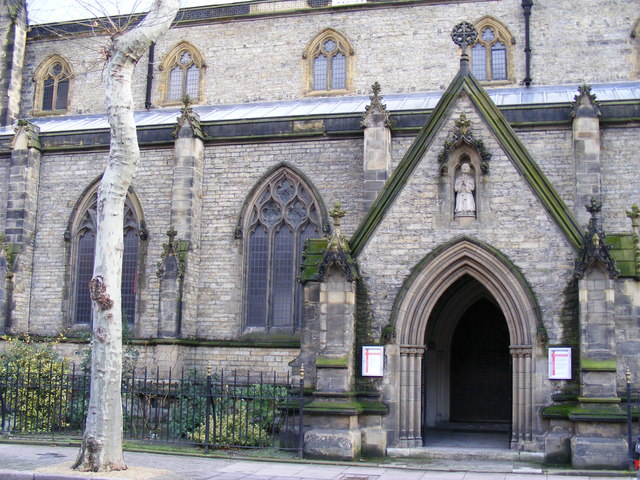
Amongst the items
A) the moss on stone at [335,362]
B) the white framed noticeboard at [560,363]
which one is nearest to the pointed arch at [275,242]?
the moss on stone at [335,362]

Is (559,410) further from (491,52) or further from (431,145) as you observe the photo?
(491,52)

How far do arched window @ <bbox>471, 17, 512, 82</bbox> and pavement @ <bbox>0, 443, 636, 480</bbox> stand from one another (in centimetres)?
1485

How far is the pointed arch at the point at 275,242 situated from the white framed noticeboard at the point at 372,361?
6.82 meters

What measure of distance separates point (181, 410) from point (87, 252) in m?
8.45

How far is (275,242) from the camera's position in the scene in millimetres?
22719

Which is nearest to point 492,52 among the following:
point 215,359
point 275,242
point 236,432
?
point 275,242

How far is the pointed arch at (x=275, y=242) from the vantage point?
22328mm

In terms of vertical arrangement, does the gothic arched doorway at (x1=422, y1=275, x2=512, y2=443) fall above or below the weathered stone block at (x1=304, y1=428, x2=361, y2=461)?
above

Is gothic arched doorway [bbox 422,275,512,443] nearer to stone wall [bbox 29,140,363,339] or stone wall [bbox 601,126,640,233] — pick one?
stone wall [bbox 601,126,640,233]

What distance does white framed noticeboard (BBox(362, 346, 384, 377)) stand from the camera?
608 inches

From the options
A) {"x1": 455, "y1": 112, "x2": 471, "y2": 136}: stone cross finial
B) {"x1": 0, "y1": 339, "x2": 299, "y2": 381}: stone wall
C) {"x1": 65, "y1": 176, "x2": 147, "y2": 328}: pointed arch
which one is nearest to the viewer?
{"x1": 455, "y1": 112, "x2": 471, "y2": 136}: stone cross finial

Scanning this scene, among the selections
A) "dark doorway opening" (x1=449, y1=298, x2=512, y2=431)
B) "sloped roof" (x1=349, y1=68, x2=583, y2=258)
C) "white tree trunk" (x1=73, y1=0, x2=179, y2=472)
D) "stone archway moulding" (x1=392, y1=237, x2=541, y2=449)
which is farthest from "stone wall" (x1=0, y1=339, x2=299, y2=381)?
→ "white tree trunk" (x1=73, y1=0, x2=179, y2=472)

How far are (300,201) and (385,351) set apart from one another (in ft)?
26.1

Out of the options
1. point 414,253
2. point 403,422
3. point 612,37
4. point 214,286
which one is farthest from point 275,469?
point 612,37
